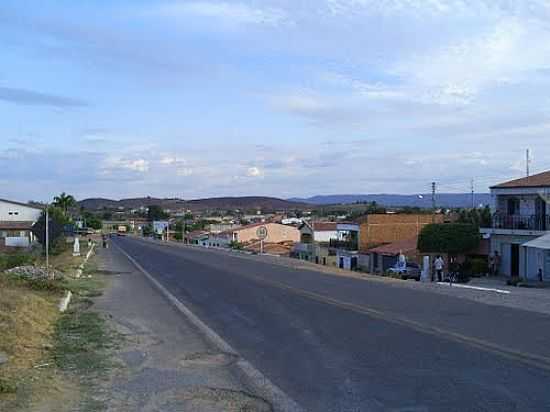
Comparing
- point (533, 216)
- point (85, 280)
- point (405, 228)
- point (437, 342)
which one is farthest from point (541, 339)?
point (405, 228)

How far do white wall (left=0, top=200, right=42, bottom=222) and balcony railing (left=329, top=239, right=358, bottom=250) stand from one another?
1692 inches

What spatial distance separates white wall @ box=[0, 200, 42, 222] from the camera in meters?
108

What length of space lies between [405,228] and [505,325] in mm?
65055

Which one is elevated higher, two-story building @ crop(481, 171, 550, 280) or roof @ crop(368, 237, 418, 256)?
two-story building @ crop(481, 171, 550, 280)

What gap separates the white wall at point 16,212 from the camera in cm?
10831

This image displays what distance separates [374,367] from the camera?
1059cm

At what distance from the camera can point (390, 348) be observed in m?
12.3

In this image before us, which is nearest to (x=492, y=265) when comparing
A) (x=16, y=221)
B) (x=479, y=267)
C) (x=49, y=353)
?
(x=479, y=267)

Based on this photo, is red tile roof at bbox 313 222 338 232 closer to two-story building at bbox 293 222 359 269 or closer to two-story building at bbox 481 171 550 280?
two-story building at bbox 293 222 359 269

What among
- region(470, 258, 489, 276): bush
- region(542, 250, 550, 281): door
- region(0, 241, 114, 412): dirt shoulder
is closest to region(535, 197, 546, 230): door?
region(542, 250, 550, 281): door

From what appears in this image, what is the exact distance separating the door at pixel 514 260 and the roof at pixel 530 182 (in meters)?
3.97

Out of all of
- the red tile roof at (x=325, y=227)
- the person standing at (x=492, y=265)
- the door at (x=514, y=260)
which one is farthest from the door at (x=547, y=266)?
the red tile roof at (x=325, y=227)

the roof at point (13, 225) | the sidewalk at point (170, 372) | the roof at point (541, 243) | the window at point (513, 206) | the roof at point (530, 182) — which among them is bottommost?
the sidewalk at point (170, 372)

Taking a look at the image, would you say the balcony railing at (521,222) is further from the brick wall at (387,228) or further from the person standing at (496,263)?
the brick wall at (387,228)
